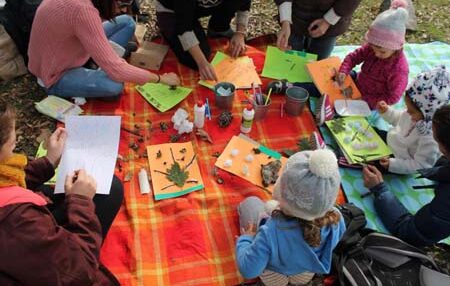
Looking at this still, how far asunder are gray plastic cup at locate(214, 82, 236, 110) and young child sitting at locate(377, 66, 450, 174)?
1.03 m

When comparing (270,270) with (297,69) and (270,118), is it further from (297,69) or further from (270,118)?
(297,69)

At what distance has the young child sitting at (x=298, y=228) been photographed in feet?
4.77

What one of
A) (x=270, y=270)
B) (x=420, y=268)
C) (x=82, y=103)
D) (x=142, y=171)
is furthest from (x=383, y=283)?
(x=82, y=103)

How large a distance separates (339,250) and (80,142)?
Result: 1.56 m

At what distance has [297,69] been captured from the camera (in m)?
3.27

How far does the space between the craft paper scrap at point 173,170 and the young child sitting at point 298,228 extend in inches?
24.7

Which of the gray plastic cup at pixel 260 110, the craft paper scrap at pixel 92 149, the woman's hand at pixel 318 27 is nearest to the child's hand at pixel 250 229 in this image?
the craft paper scrap at pixel 92 149

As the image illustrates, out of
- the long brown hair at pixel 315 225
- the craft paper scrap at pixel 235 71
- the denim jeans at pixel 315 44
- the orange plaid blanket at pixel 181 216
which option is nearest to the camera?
the long brown hair at pixel 315 225

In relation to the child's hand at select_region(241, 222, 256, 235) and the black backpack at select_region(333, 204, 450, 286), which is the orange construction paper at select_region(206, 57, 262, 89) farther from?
the black backpack at select_region(333, 204, 450, 286)

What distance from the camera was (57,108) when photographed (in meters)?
2.80

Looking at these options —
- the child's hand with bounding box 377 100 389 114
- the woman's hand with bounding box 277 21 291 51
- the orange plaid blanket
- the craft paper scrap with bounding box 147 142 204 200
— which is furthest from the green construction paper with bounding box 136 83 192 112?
the child's hand with bounding box 377 100 389 114

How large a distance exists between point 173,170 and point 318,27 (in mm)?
1736

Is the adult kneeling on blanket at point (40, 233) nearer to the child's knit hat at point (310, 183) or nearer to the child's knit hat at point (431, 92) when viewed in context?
the child's knit hat at point (310, 183)

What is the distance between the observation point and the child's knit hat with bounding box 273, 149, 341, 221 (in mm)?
1437
